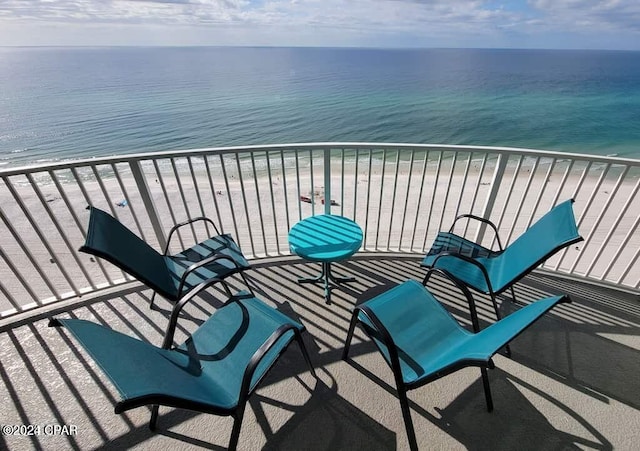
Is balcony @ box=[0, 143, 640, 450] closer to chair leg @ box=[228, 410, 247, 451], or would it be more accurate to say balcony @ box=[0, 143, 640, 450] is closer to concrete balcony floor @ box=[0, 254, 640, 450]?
concrete balcony floor @ box=[0, 254, 640, 450]

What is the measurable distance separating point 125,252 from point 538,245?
2.42 metres

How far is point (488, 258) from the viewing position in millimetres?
2275

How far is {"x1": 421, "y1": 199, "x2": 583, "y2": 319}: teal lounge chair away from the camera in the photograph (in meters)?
1.74

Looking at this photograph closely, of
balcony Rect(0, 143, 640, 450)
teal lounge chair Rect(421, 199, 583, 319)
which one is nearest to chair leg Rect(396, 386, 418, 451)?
balcony Rect(0, 143, 640, 450)

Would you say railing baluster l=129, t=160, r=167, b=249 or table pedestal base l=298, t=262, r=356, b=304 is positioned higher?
railing baluster l=129, t=160, r=167, b=249

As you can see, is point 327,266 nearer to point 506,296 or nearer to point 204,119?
point 506,296

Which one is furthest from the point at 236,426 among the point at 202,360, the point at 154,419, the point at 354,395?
the point at 354,395

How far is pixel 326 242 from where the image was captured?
7.37ft

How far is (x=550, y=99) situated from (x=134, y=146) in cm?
3126

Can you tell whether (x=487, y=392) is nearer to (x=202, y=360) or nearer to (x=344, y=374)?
(x=344, y=374)

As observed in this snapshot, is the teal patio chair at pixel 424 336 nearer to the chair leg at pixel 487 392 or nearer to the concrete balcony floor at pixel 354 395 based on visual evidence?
the chair leg at pixel 487 392

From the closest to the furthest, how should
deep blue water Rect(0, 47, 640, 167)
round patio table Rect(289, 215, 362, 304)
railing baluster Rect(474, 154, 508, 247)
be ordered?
round patio table Rect(289, 215, 362, 304) → railing baluster Rect(474, 154, 508, 247) → deep blue water Rect(0, 47, 640, 167)

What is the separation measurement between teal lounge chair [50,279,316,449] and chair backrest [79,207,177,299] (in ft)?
1.39

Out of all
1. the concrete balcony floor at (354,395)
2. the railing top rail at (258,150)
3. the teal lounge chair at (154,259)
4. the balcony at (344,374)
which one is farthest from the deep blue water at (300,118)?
the concrete balcony floor at (354,395)
